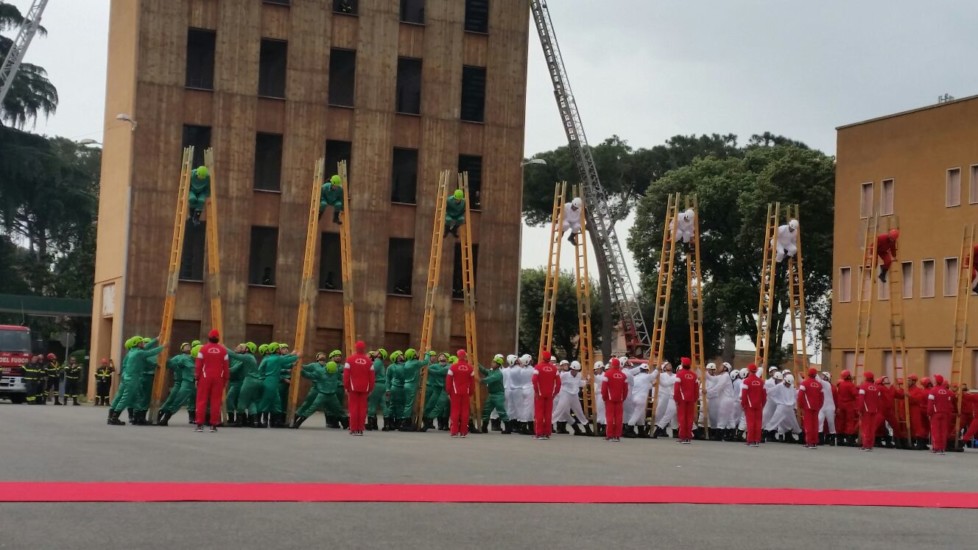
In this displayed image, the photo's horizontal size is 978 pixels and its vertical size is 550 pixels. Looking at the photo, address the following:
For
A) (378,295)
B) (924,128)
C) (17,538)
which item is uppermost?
(924,128)

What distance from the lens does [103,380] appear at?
150 feet

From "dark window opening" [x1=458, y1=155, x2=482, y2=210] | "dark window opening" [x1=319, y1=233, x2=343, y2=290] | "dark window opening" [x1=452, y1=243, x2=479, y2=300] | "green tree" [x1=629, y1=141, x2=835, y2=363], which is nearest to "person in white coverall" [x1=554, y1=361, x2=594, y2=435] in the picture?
"dark window opening" [x1=452, y1=243, x2=479, y2=300]

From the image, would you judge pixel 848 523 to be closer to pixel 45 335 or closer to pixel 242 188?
pixel 242 188

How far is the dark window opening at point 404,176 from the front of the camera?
167ft

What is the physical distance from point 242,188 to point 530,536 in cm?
3702

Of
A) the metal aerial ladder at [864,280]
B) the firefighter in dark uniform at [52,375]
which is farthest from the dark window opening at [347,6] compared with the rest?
the metal aerial ladder at [864,280]

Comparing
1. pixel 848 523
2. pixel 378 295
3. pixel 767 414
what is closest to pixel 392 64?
pixel 378 295

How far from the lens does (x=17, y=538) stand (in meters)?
11.5

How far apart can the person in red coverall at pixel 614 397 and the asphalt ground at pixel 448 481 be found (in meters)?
1.61

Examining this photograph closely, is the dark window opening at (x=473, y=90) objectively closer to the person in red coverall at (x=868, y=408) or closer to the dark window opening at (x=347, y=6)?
the dark window opening at (x=347, y=6)

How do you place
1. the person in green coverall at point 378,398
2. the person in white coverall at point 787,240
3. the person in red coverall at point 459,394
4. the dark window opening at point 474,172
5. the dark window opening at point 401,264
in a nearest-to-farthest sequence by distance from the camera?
1. the person in red coverall at point 459,394
2. the person in green coverall at point 378,398
3. the person in white coverall at point 787,240
4. the dark window opening at point 401,264
5. the dark window opening at point 474,172

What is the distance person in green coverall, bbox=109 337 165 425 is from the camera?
30688 millimetres

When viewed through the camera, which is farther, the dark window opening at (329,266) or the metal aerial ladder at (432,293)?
the dark window opening at (329,266)

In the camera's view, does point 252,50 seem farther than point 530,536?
Yes
